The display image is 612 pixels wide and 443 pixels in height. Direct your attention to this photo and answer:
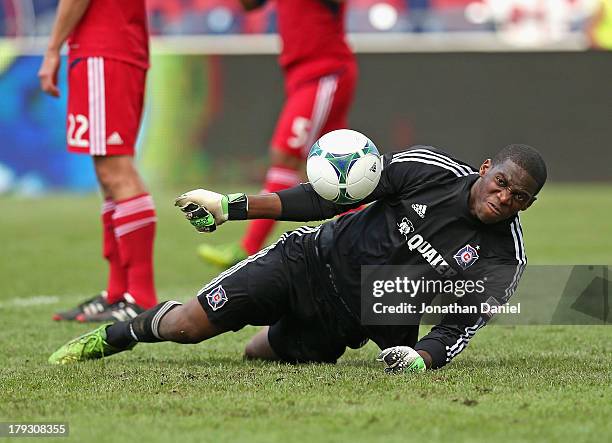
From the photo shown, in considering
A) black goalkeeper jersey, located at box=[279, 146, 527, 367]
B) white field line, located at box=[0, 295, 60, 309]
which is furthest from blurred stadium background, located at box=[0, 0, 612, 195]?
black goalkeeper jersey, located at box=[279, 146, 527, 367]

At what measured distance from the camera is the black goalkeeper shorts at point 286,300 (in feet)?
16.4

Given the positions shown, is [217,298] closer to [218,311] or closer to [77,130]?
[218,311]

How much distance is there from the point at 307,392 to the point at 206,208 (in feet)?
2.69

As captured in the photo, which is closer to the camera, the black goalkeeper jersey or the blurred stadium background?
the black goalkeeper jersey

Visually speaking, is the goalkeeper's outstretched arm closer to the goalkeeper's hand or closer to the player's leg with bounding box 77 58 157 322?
the goalkeeper's hand

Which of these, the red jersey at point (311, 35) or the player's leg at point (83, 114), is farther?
the red jersey at point (311, 35)

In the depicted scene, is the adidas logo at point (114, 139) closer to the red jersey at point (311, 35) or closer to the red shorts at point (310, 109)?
the red shorts at point (310, 109)

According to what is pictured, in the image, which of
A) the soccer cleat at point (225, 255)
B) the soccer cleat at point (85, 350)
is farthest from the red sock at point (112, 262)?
the soccer cleat at point (225, 255)

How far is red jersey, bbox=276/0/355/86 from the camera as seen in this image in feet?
29.2

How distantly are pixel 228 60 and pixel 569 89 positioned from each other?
525 cm

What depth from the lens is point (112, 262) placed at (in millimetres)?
6922

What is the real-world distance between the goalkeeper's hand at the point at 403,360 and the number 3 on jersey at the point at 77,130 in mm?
2689

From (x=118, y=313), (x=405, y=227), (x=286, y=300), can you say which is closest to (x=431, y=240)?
(x=405, y=227)

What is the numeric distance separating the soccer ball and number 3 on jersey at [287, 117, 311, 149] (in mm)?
4053
